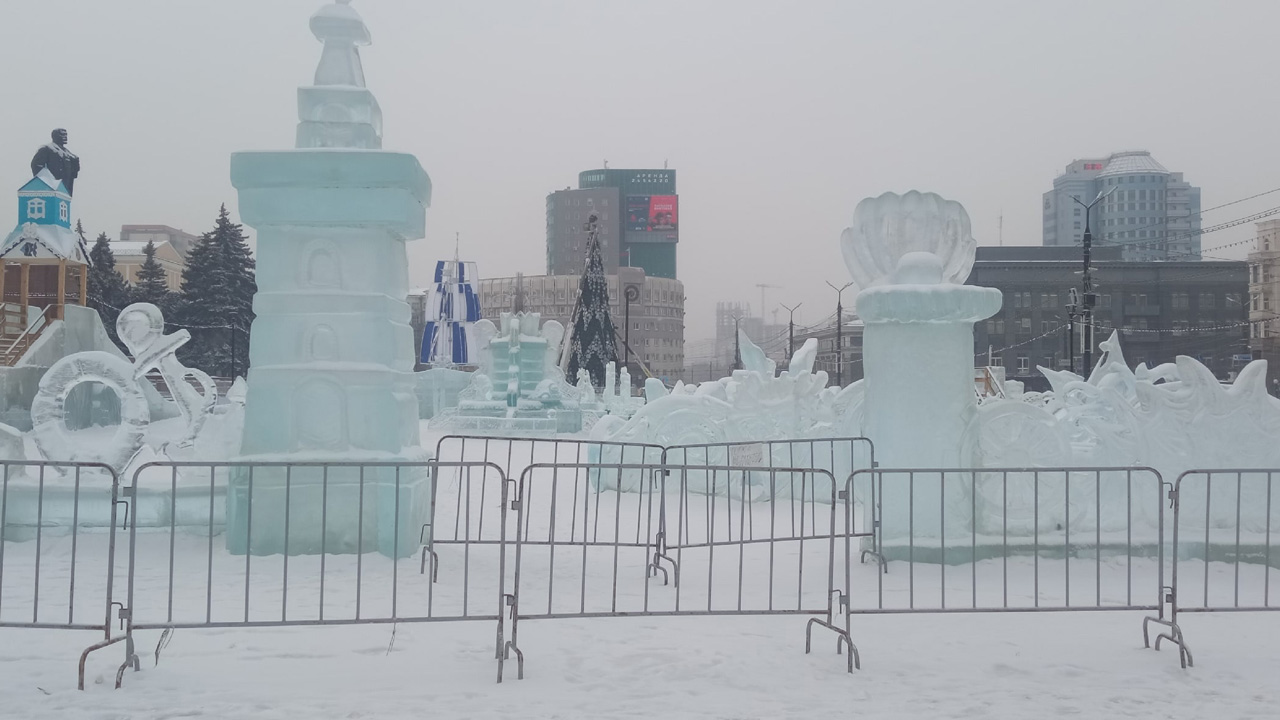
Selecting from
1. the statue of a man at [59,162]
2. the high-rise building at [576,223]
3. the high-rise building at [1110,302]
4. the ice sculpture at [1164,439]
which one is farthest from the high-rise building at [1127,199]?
the ice sculpture at [1164,439]

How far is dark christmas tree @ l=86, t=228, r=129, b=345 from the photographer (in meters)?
38.6

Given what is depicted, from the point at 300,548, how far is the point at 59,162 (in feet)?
60.2

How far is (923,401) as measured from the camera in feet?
25.0

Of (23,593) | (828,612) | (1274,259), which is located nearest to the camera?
(828,612)

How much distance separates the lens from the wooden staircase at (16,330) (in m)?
19.3

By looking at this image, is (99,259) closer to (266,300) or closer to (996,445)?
(266,300)

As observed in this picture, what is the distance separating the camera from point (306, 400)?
24.8ft

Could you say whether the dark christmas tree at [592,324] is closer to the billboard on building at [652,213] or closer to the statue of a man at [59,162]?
the statue of a man at [59,162]

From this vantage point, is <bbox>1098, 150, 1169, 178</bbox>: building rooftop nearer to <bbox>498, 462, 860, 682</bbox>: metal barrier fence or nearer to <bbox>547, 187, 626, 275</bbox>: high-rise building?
<bbox>547, 187, 626, 275</bbox>: high-rise building

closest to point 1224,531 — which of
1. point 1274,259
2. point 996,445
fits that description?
point 996,445

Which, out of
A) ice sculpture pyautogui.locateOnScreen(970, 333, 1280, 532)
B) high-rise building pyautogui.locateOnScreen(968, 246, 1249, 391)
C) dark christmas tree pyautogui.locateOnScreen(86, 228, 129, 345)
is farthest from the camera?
high-rise building pyautogui.locateOnScreen(968, 246, 1249, 391)

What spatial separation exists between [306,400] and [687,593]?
3.28 meters

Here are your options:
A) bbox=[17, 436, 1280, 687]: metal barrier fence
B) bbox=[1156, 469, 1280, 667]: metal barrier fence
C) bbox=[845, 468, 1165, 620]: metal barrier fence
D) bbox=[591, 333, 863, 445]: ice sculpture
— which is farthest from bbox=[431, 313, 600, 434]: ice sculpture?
bbox=[1156, 469, 1280, 667]: metal barrier fence

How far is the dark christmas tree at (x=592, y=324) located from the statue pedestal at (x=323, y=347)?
33.0m
